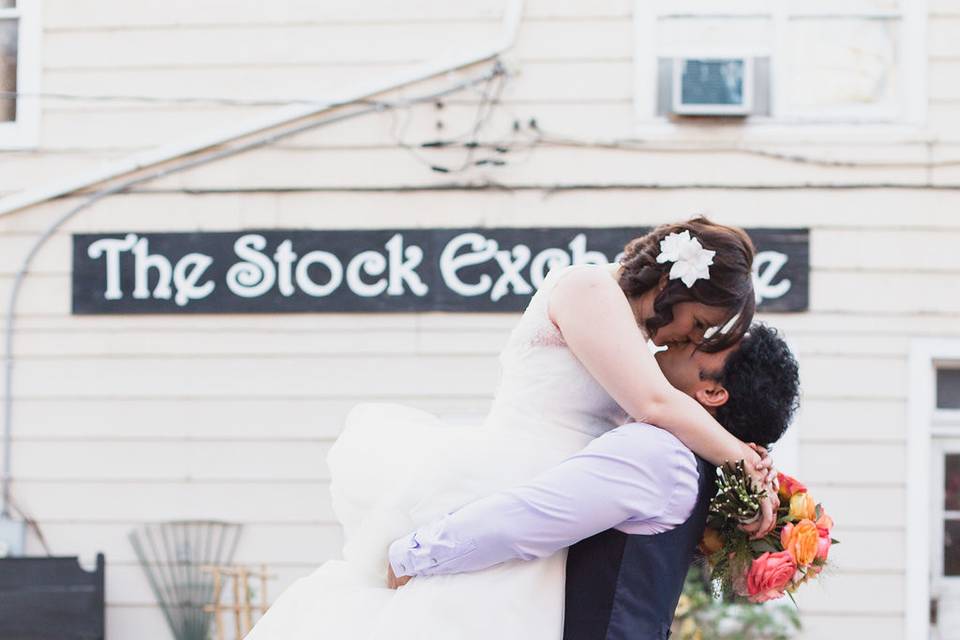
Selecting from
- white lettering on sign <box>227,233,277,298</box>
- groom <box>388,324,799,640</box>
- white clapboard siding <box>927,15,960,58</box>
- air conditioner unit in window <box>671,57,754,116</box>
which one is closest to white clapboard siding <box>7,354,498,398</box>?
white lettering on sign <box>227,233,277,298</box>

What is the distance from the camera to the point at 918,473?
6.85 m

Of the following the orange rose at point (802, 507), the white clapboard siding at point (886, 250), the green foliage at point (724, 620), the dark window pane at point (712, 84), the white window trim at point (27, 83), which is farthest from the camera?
the white window trim at point (27, 83)

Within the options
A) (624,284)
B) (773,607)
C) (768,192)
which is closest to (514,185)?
(768,192)

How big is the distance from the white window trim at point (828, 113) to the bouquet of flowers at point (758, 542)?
425 centimetres

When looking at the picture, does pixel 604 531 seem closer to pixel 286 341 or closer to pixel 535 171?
pixel 535 171

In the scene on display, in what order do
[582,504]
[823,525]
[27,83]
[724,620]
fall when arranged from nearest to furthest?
[582,504], [823,525], [724,620], [27,83]

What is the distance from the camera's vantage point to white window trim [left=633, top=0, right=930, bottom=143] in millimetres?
6883

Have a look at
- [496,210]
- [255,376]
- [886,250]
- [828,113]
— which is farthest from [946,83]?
[255,376]

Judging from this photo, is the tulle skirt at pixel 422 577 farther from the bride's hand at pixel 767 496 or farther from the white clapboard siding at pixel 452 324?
the white clapboard siding at pixel 452 324

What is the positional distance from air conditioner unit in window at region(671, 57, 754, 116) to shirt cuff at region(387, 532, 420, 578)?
14.8ft

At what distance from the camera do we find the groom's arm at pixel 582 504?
2545 mm

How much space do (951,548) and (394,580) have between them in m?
5.15

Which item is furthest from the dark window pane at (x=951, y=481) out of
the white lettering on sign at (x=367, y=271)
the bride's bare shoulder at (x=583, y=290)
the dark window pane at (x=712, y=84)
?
the bride's bare shoulder at (x=583, y=290)

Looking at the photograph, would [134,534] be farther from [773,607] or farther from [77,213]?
[773,607]
